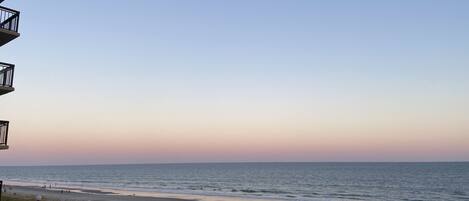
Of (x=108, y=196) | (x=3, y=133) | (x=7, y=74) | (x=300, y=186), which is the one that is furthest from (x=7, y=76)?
(x=300, y=186)

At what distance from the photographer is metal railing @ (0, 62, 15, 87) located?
16.7 m

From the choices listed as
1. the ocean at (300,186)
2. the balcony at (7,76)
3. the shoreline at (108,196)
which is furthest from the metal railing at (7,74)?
the ocean at (300,186)

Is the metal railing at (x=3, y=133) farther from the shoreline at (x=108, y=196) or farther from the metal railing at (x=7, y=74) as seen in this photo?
the shoreline at (x=108, y=196)

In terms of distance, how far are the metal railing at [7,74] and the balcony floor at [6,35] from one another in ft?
3.05

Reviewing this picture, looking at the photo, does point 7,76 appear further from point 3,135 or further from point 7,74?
point 3,135

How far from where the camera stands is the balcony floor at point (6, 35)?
1597 cm

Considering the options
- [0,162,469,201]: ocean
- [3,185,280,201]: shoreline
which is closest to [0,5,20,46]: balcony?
[3,185,280,201]: shoreline

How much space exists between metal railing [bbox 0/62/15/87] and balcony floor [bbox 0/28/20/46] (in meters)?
0.93

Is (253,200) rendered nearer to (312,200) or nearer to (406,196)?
(312,200)

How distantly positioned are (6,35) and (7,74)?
4.45 feet

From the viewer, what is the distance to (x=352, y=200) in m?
55.8

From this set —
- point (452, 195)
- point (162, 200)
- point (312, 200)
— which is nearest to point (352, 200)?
point (312, 200)

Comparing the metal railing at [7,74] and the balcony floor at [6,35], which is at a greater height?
the balcony floor at [6,35]

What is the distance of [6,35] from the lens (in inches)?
643
